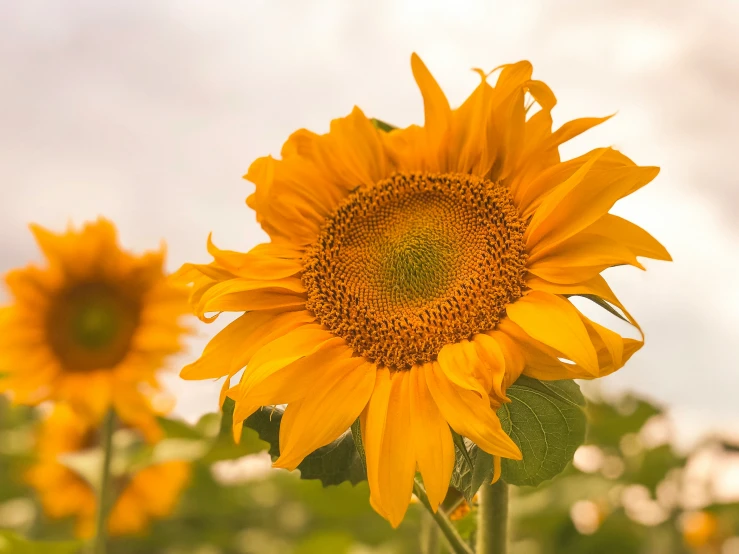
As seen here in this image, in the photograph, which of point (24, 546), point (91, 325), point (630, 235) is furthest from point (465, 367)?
point (91, 325)

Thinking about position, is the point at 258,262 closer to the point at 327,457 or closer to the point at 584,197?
the point at 327,457

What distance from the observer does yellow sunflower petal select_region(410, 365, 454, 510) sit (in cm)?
125

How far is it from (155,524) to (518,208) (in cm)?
425

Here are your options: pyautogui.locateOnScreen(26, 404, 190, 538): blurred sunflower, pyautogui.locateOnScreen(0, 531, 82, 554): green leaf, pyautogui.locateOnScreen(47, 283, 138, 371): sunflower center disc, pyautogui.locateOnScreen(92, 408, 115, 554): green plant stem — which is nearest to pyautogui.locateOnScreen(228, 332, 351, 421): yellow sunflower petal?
pyautogui.locateOnScreen(0, 531, 82, 554): green leaf

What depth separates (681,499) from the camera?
3785 millimetres

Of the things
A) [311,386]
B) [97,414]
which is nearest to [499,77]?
[311,386]

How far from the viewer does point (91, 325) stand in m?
3.57

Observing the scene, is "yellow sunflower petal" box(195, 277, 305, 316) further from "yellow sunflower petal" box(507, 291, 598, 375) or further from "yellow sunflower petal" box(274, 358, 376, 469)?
"yellow sunflower petal" box(507, 291, 598, 375)

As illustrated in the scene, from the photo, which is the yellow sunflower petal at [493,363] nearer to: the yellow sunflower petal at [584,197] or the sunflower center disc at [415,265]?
the sunflower center disc at [415,265]

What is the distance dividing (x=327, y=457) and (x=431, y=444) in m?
0.32

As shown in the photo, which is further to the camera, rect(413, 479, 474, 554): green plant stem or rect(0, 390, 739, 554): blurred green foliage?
rect(0, 390, 739, 554): blurred green foliage

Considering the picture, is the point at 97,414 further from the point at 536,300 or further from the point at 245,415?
the point at 536,300

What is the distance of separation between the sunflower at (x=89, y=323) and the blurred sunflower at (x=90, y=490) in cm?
130

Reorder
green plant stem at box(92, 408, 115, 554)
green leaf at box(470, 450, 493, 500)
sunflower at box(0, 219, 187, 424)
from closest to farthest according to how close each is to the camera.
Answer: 1. green leaf at box(470, 450, 493, 500)
2. green plant stem at box(92, 408, 115, 554)
3. sunflower at box(0, 219, 187, 424)
